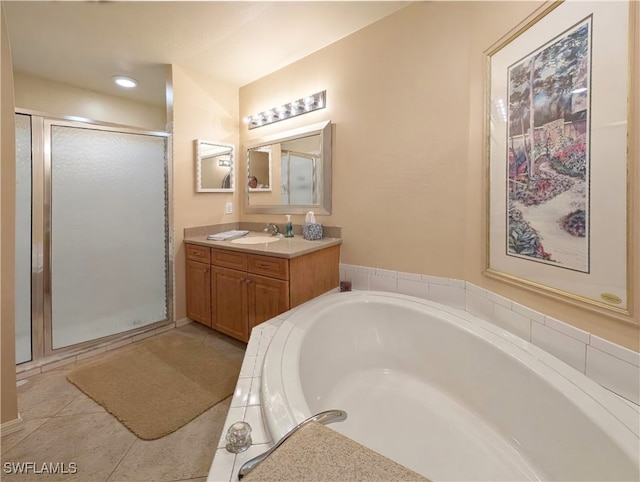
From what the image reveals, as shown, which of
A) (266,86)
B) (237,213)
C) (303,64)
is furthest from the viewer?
(237,213)

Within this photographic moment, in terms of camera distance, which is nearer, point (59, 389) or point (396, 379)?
point (396, 379)

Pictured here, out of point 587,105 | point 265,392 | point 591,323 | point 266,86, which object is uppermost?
point 266,86

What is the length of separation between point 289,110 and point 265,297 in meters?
1.69

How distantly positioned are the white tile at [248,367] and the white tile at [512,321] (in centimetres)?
124

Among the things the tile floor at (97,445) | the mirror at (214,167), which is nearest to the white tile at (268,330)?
the tile floor at (97,445)

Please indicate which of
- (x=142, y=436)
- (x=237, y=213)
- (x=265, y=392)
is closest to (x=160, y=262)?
(x=237, y=213)

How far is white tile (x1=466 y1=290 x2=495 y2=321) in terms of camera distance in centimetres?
151

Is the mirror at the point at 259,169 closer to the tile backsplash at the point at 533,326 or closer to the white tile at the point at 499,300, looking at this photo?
the tile backsplash at the point at 533,326

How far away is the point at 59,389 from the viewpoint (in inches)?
68.7

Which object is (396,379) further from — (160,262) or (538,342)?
(160,262)

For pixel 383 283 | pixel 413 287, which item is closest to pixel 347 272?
pixel 383 283

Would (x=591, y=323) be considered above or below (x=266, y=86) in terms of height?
below

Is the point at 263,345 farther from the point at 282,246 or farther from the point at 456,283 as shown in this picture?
the point at 456,283

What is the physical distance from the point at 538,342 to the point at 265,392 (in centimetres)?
120
